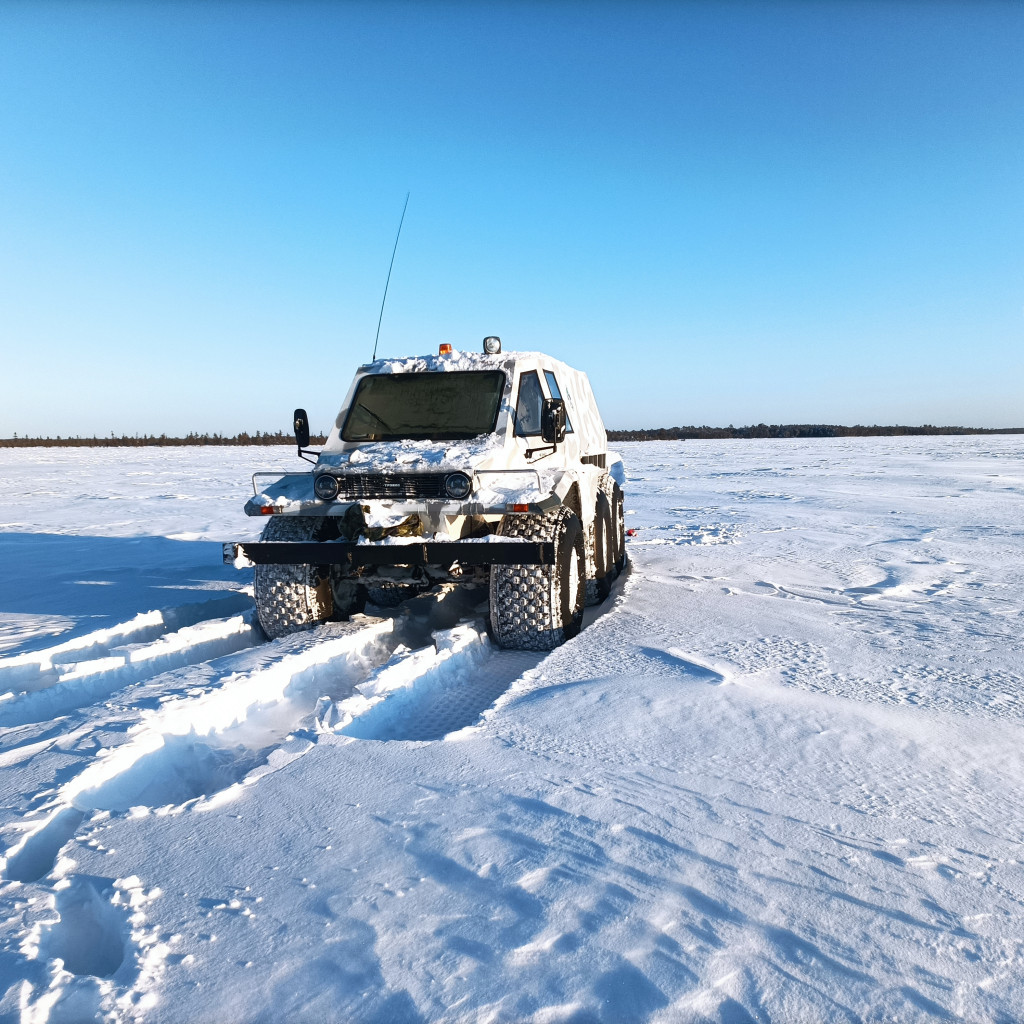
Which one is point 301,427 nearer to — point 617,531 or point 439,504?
point 439,504

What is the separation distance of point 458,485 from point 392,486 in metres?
0.48

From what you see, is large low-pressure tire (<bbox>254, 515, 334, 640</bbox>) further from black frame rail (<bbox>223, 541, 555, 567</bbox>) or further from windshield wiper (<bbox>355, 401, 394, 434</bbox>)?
windshield wiper (<bbox>355, 401, 394, 434</bbox>)

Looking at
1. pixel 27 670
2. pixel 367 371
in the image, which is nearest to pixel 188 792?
pixel 27 670

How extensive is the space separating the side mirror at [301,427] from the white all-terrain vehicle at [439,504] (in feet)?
0.04

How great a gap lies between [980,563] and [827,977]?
21.9ft

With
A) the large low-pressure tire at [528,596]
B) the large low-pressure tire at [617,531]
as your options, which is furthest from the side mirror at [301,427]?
the large low-pressure tire at [617,531]

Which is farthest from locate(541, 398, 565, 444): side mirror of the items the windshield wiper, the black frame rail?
the windshield wiper

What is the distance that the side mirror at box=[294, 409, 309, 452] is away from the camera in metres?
6.13

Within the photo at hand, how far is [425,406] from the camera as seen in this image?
19.5 ft

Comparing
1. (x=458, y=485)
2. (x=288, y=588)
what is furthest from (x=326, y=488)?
(x=458, y=485)

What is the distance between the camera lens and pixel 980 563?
24.2 ft

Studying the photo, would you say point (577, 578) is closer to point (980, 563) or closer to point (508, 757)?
point (508, 757)

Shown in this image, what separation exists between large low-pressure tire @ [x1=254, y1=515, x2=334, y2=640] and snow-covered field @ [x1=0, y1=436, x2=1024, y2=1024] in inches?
8.2

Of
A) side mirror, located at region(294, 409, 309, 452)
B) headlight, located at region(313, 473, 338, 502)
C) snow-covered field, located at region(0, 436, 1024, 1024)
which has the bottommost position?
snow-covered field, located at region(0, 436, 1024, 1024)
